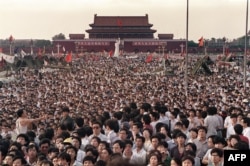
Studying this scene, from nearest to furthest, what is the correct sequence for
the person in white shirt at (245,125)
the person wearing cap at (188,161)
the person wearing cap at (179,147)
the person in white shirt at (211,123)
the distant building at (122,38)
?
1. the person wearing cap at (188,161)
2. the person wearing cap at (179,147)
3. the person in white shirt at (245,125)
4. the person in white shirt at (211,123)
5. the distant building at (122,38)

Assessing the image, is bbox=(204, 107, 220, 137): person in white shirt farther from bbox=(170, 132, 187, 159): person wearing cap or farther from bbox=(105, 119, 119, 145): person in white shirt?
bbox=(170, 132, 187, 159): person wearing cap

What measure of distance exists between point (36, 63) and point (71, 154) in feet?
137

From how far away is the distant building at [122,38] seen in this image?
3162 inches

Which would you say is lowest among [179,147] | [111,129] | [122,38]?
[179,147]

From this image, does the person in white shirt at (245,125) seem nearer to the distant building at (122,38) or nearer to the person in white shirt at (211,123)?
the person in white shirt at (211,123)

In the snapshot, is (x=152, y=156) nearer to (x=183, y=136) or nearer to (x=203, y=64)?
(x=183, y=136)

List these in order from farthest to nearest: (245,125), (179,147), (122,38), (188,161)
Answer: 1. (122,38)
2. (245,125)
3. (179,147)
4. (188,161)

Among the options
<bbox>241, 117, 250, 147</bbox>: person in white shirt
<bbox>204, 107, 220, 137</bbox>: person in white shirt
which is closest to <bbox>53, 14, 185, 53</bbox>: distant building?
<bbox>204, 107, 220, 137</bbox>: person in white shirt

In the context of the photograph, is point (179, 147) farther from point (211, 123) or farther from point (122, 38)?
point (122, 38)

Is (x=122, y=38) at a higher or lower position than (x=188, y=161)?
higher

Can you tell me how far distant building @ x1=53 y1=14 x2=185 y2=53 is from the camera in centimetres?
8031

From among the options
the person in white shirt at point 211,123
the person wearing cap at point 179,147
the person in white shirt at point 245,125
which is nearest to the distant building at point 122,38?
the person in white shirt at point 211,123

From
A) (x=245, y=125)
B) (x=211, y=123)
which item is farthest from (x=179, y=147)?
(x=211, y=123)

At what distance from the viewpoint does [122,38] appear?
8375 cm
